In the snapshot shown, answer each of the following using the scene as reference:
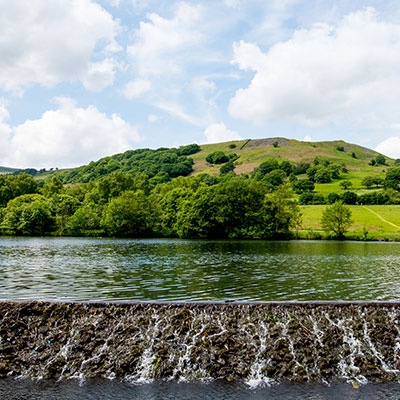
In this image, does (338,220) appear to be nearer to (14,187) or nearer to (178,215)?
(178,215)

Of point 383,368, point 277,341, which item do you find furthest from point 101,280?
point 383,368

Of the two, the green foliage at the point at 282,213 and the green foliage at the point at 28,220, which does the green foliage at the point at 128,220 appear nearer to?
the green foliage at the point at 28,220

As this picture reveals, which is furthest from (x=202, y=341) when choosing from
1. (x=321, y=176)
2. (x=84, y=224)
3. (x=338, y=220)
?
(x=321, y=176)

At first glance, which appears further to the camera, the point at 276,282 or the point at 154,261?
the point at 154,261

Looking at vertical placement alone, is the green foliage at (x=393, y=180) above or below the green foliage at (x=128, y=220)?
above

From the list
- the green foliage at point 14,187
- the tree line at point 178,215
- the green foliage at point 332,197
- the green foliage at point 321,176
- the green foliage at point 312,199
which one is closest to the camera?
the tree line at point 178,215

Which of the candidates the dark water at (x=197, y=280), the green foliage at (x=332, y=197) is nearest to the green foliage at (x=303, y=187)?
the green foliage at (x=332, y=197)

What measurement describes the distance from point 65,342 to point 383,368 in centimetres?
1264

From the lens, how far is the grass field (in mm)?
85050

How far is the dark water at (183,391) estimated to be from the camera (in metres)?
11.5

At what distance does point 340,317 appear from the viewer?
15250 mm

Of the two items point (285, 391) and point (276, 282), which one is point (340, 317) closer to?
point (285, 391)

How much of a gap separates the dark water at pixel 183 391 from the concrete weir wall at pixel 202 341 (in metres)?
0.59

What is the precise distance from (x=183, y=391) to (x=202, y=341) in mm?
2525
